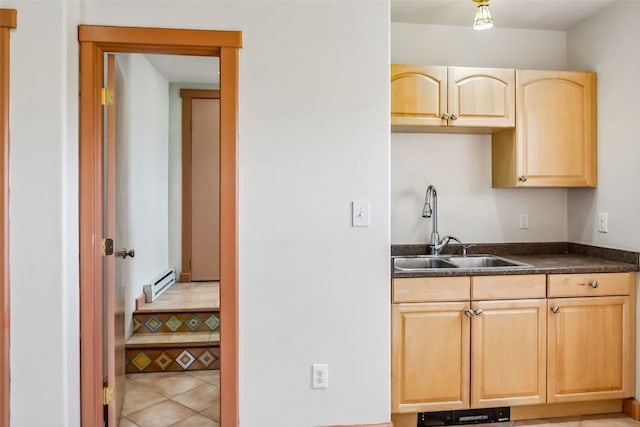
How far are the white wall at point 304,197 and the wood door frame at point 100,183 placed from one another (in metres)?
0.04

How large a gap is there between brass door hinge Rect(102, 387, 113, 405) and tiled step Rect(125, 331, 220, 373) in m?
0.92

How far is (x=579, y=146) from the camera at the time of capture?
2.79m

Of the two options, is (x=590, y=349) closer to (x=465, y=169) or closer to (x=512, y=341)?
(x=512, y=341)

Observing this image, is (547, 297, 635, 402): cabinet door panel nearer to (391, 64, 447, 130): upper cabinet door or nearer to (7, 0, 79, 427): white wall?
(391, 64, 447, 130): upper cabinet door

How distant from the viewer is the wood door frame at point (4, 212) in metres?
1.91

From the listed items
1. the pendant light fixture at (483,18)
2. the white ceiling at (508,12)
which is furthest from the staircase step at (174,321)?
the pendant light fixture at (483,18)

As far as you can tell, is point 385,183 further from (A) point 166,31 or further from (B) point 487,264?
(A) point 166,31

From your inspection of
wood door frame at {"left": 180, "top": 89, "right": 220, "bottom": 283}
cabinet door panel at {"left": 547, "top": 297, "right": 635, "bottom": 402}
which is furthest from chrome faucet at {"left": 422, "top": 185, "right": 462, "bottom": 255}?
wood door frame at {"left": 180, "top": 89, "right": 220, "bottom": 283}

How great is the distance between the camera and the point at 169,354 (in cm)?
312

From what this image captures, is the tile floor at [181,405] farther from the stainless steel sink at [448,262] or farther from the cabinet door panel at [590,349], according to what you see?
the stainless steel sink at [448,262]

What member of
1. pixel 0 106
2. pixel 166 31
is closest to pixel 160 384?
pixel 0 106

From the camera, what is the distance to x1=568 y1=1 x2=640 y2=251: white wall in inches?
100

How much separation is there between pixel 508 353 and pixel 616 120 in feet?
5.01

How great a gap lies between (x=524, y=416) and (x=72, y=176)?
2.66 metres
